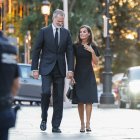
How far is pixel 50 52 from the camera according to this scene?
1139 centimetres

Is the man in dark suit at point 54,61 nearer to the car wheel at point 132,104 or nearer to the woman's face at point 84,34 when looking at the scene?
the woman's face at point 84,34

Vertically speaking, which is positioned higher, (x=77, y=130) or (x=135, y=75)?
(x=135, y=75)

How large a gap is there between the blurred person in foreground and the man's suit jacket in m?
5.80

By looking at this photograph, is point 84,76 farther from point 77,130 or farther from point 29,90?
point 29,90

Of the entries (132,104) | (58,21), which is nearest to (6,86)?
(58,21)

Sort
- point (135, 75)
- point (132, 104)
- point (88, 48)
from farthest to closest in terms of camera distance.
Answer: point (135, 75), point (132, 104), point (88, 48)

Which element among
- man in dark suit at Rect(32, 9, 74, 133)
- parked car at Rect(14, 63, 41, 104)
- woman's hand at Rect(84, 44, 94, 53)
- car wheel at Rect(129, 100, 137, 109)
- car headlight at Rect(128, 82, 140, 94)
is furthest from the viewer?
parked car at Rect(14, 63, 41, 104)

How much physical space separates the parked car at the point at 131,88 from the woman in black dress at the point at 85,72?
12599mm

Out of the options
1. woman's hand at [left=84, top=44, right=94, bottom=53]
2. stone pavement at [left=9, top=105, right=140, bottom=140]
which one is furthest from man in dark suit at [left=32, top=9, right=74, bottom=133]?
stone pavement at [left=9, top=105, right=140, bottom=140]

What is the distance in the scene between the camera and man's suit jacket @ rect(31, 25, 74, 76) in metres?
11.3

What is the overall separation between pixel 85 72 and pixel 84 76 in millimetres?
66

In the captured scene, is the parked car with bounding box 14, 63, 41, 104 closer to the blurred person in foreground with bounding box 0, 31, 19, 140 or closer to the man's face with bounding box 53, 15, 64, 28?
the man's face with bounding box 53, 15, 64, 28

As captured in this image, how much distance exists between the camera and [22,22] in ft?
139

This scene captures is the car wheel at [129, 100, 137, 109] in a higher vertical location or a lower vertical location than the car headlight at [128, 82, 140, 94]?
lower
